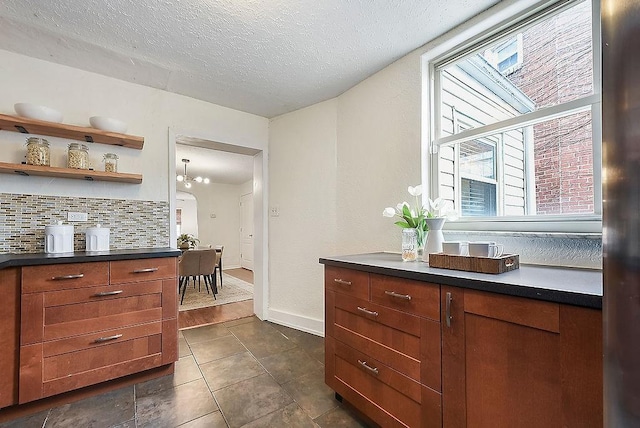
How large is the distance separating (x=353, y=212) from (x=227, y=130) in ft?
5.30

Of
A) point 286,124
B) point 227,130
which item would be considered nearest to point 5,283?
point 227,130

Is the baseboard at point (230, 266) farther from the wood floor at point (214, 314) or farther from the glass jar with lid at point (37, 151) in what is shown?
the glass jar with lid at point (37, 151)

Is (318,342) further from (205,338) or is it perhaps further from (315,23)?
(315,23)

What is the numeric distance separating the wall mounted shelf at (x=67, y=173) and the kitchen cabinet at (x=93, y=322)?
727mm

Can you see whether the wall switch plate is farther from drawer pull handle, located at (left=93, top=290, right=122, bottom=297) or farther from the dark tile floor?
the dark tile floor

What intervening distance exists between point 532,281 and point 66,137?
3034 millimetres

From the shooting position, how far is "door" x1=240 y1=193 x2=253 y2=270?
7176 millimetres

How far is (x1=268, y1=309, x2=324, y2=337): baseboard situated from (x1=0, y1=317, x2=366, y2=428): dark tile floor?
1.05ft

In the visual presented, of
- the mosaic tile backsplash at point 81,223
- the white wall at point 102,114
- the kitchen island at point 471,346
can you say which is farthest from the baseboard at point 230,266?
the kitchen island at point 471,346

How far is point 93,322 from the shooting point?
68.6 inches

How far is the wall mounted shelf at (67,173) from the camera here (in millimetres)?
1851

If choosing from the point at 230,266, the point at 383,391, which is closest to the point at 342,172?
the point at 383,391

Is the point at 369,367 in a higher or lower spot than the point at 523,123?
lower

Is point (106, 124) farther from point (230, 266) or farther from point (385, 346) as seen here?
point (230, 266)
